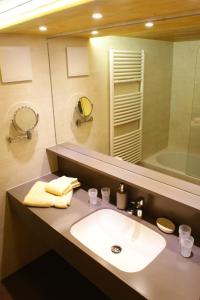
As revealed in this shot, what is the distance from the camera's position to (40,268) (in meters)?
1.95

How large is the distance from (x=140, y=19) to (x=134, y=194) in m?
0.96

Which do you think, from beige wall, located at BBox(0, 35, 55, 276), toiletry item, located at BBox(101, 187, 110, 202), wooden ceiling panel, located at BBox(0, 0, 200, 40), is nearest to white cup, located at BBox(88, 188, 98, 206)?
toiletry item, located at BBox(101, 187, 110, 202)

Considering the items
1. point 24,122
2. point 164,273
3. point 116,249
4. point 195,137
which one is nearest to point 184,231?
point 164,273

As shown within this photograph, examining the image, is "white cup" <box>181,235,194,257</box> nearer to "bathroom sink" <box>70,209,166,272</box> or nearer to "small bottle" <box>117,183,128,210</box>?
"bathroom sink" <box>70,209,166,272</box>

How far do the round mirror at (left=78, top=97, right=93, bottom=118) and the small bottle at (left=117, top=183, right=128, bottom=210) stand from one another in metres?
0.70

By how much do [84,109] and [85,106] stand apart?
0.08ft

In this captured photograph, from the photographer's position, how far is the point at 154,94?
5.26ft

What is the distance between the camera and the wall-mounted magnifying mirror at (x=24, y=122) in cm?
159

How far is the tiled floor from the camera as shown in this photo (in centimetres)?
172

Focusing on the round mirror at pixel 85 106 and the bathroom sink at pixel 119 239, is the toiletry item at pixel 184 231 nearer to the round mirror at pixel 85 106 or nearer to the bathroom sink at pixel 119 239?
the bathroom sink at pixel 119 239

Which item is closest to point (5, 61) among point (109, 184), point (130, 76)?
point (130, 76)

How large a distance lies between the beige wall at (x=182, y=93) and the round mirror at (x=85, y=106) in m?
0.62

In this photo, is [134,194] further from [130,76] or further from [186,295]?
[130,76]

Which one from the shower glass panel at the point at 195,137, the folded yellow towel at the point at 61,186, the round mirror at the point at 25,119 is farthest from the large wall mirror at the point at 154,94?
the folded yellow towel at the point at 61,186
